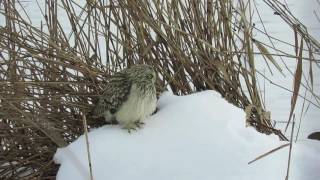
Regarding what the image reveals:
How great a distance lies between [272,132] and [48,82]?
0.93 metres

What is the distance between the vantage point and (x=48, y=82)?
226cm

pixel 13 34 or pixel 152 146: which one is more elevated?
pixel 13 34

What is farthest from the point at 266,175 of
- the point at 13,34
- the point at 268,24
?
the point at 268,24

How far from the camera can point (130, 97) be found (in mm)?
2133

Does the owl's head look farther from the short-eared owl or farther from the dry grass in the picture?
the dry grass

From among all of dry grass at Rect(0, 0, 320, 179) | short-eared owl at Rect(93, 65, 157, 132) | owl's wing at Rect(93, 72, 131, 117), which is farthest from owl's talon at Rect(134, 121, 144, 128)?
dry grass at Rect(0, 0, 320, 179)

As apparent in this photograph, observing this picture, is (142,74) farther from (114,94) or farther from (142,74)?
(114,94)

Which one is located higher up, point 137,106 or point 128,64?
point 128,64

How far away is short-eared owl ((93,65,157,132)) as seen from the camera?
2.10 meters

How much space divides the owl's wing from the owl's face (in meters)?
0.03

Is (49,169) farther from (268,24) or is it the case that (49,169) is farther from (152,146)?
(268,24)

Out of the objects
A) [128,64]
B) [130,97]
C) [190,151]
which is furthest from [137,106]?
[128,64]

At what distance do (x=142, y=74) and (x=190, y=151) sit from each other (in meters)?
0.39

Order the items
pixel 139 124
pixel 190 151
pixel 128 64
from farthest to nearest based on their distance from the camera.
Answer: pixel 128 64, pixel 139 124, pixel 190 151
